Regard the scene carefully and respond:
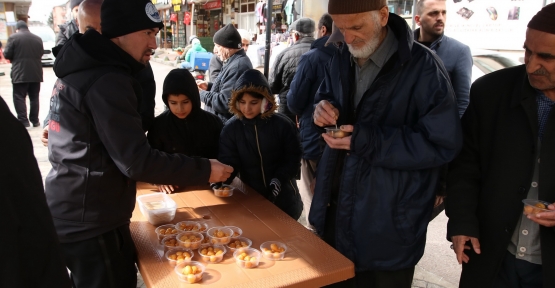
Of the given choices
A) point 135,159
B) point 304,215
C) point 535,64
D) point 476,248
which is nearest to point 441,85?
point 535,64

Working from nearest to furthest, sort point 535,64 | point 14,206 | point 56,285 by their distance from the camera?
point 14,206 → point 56,285 → point 535,64

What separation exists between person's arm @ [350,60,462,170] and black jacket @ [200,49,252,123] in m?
2.41

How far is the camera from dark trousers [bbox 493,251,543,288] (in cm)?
172

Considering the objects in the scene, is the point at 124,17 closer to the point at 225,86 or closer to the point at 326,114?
the point at 326,114

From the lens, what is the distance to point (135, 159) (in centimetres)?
175

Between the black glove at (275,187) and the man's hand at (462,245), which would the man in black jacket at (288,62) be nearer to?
the black glove at (275,187)

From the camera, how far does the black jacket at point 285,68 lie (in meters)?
4.40

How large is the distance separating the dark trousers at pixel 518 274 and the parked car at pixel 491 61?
3.43 m

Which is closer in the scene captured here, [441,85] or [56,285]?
[56,285]

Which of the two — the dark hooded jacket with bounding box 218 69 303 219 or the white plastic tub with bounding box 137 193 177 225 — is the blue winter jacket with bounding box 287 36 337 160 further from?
the white plastic tub with bounding box 137 193 177 225

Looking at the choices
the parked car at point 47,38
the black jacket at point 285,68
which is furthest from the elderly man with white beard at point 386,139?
the parked car at point 47,38

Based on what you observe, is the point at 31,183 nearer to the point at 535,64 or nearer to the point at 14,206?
Answer: the point at 14,206

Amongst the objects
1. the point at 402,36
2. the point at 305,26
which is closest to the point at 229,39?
the point at 305,26

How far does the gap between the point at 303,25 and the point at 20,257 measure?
4.19 meters
